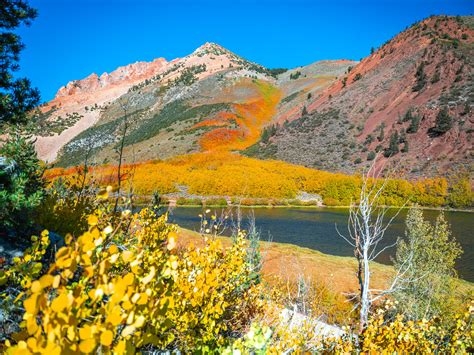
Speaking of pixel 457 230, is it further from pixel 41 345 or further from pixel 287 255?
pixel 41 345

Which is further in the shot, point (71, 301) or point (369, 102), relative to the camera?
point (369, 102)

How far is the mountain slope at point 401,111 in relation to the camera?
50406mm

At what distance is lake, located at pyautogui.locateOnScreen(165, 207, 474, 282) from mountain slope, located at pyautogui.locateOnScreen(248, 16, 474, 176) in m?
10.8

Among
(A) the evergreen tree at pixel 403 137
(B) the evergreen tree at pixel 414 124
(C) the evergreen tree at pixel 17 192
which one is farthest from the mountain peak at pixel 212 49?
(C) the evergreen tree at pixel 17 192

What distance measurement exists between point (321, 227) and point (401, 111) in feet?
123

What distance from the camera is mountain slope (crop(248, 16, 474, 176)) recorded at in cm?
5041

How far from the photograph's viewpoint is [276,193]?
5356cm

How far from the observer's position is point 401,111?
60250mm

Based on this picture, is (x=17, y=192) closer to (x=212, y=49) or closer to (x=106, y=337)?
(x=106, y=337)

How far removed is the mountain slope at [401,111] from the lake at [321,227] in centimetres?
1081

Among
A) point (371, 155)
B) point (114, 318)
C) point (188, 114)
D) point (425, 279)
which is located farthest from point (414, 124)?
point (188, 114)

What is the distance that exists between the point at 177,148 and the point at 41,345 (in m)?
76.9

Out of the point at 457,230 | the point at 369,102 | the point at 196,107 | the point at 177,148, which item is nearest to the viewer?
the point at 457,230

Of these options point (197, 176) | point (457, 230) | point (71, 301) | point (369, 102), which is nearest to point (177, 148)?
point (197, 176)
